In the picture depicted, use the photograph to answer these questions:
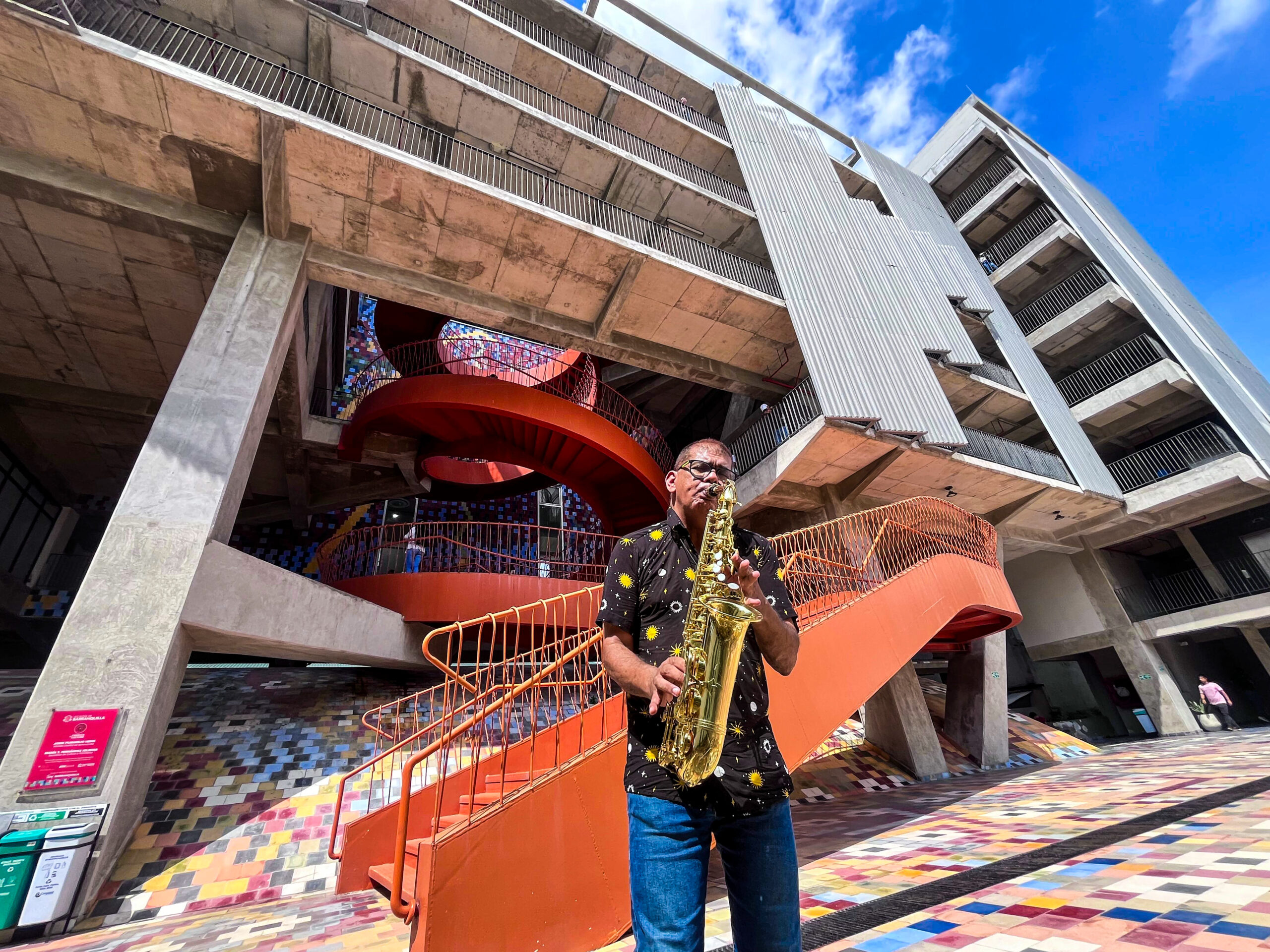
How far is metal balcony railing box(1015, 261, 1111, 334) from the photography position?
18297 mm

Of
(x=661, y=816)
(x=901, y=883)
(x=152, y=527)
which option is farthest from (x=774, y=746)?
(x=152, y=527)

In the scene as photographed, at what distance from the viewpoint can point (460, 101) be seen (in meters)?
10.8

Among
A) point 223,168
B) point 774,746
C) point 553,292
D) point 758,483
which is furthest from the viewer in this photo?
point 758,483

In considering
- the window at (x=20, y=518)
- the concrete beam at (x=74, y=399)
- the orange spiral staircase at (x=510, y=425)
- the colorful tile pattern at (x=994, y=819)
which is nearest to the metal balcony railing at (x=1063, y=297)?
the colorful tile pattern at (x=994, y=819)

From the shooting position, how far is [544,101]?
12312 millimetres

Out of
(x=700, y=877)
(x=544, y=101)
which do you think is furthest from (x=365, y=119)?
(x=700, y=877)

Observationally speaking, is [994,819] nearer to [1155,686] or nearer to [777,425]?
[777,425]

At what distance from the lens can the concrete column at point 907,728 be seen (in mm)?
9836

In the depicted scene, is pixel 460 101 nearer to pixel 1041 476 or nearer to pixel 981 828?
pixel 981 828

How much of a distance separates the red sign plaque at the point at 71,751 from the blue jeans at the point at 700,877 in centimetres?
581

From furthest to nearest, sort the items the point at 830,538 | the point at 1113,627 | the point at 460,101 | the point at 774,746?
the point at 1113,627 < the point at 460,101 < the point at 830,538 < the point at 774,746

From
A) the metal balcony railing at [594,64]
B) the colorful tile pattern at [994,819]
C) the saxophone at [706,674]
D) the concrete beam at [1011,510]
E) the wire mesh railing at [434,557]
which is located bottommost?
the colorful tile pattern at [994,819]

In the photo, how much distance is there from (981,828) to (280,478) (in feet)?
49.3

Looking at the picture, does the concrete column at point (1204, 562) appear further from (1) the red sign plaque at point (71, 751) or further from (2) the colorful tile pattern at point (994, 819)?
(1) the red sign plaque at point (71, 751)
